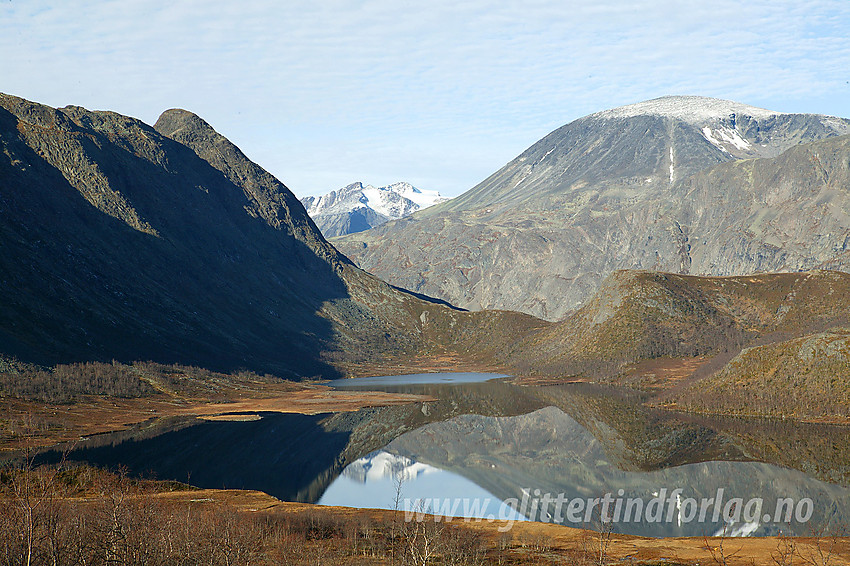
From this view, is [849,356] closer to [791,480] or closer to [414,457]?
[791,480]

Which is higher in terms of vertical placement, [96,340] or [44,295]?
[44,295]

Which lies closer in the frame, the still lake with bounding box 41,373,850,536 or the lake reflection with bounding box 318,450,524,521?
the still lake with bounding box 41,373,850,536

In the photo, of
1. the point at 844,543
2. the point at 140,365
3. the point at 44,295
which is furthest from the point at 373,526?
the point at 44,295

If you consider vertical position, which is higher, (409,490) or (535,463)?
(409,490)

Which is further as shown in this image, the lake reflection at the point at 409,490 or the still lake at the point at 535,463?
the lake reflection at the point at 409,490

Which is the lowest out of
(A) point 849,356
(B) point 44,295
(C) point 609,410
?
(C) point 609,410

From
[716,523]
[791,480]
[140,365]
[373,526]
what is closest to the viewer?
[373,526]

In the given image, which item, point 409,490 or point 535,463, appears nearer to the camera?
point 409,490

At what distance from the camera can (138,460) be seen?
317 ft

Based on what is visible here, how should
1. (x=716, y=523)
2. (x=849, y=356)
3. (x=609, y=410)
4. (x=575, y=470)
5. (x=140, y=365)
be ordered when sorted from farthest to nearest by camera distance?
(x=140, y=365), (x=609, y=410), (x=849, y=356), (x=575, y=470), (x=716, y=523)

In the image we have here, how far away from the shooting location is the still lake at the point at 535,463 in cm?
7181

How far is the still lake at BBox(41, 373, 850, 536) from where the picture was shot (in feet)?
236

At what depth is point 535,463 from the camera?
102500 millimetres

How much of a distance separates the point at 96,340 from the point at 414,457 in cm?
11591
